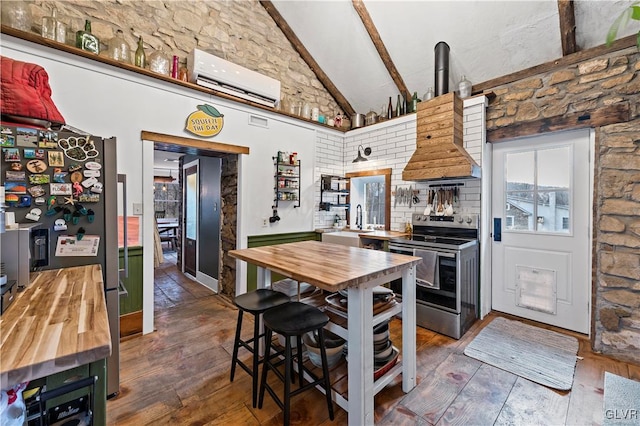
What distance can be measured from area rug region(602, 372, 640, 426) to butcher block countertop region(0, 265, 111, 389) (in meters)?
2.70

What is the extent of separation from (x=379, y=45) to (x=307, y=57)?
3.95 ft

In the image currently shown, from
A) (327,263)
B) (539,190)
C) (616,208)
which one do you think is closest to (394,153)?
(539,190)

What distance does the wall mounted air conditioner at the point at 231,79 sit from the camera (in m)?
3.07

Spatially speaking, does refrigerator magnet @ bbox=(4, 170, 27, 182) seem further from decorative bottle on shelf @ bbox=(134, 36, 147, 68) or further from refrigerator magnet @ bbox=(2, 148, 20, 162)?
decorative bottle on shelf @ bbox=(134, 36, 147, 68)

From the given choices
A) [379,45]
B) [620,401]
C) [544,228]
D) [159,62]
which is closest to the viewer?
[620,401]

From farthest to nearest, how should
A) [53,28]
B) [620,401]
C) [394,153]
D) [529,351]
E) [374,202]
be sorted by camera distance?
1. [374,202]
2. [394,153]
3. [529,351]
4. [53,28]
5. [620,401]

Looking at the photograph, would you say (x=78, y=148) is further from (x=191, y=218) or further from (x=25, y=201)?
(x=191, y=218)

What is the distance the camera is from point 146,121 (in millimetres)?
2799

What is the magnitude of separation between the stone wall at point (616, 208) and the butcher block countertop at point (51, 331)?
356 cm

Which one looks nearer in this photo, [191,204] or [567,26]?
[567,26]

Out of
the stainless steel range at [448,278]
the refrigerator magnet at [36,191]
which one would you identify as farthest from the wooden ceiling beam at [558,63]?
the refrigerator magnet at [36,191]

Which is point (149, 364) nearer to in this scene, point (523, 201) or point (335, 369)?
point (335, 369)

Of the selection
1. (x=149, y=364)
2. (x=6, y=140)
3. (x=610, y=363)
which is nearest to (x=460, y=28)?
(x=610, y=363)

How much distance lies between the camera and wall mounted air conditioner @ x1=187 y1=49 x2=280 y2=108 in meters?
3.07
